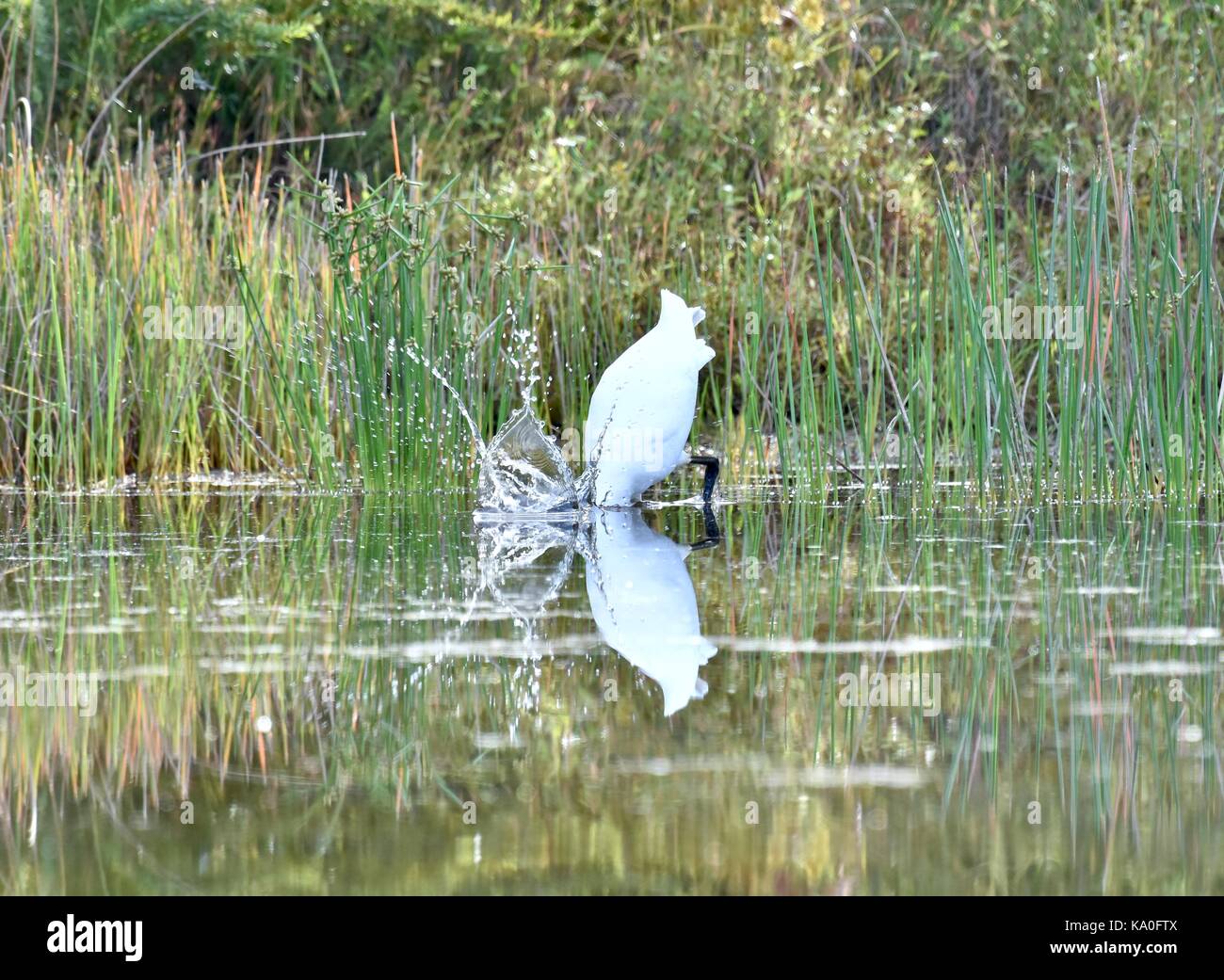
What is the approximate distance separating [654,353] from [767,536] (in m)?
0.68

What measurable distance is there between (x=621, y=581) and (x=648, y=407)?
1.12 meters

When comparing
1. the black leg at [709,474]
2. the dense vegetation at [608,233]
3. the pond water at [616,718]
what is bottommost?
the pond water at [616,718]

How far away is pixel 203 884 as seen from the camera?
4.76ft

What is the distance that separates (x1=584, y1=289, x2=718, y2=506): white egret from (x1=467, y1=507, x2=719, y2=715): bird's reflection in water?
15cm

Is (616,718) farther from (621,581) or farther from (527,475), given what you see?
(527,475)

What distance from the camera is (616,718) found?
199 centimetres

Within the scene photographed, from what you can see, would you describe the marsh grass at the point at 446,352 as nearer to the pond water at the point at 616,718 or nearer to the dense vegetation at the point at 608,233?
the dense vegetation at the point at 608,233

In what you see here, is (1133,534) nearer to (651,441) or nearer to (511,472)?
(651,441)

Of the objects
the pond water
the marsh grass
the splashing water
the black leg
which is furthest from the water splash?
the pond water

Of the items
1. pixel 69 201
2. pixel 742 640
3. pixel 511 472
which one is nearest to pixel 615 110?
pixel 69 201

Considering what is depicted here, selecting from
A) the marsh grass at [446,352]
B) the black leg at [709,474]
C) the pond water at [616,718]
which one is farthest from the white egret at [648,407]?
the pond water at [616,718]

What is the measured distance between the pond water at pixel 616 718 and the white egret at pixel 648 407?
2.15ft

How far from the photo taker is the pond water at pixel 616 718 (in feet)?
4.92

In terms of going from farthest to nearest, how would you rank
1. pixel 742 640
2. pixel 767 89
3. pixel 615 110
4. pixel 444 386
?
1. pixel 615 110
2. pixel 767 89
3. pixel 444 386
4. pixel 742 640
